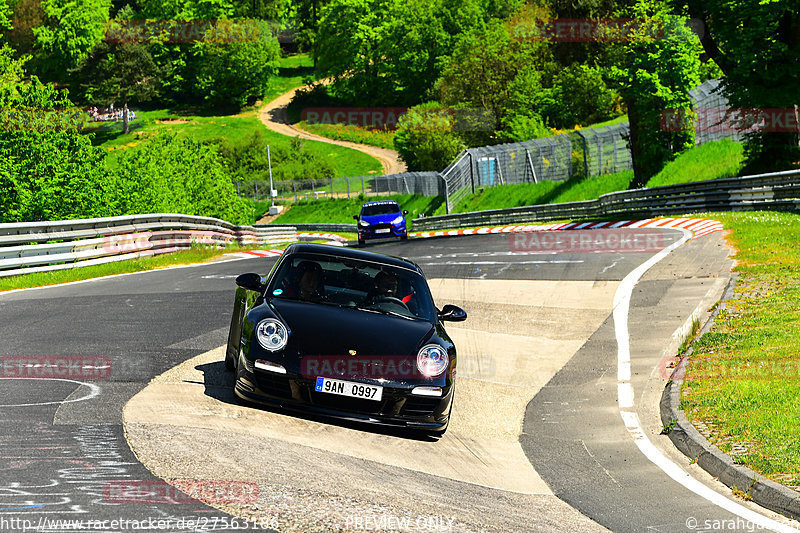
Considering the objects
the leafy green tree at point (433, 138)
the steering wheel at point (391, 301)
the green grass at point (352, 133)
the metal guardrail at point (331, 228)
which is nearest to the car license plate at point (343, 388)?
the steering wheel at point (391, 301)

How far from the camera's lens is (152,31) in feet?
432

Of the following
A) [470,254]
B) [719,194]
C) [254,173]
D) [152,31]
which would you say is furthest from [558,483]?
[152,31]

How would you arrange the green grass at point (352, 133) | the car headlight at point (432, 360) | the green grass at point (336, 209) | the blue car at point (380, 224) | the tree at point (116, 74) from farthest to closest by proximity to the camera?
the tree at point (116, 74), the green grass at point (352, 133), the green grass at point (336, 209), the blue car at point (380, 224), the car headlight at point (432, 360)

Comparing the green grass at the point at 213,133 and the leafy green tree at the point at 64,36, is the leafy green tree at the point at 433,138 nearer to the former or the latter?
the green grass at the point at 213,133

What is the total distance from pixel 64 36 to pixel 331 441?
130286 millimetres

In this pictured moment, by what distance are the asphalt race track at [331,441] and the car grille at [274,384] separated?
24cm

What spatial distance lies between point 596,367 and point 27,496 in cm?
765

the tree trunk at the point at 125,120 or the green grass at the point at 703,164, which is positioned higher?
the tree trunk at the point at 125,120

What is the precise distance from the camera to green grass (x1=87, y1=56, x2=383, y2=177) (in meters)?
102

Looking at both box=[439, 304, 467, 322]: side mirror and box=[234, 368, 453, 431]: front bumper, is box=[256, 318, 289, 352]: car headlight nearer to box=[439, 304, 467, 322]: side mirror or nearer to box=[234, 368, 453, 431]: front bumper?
box=[234, 368, 453, 431]: front bumper

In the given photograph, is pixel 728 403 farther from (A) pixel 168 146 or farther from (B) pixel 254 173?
(B) pixel 254 173

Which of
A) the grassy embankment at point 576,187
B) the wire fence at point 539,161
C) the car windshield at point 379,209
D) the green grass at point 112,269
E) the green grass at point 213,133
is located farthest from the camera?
the green grass at point 213,133

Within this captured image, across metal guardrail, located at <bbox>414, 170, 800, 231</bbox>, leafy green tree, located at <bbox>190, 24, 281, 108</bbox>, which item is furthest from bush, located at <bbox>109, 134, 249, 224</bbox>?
leafy green tree, located at <bbox>190, 24, 281, 108</bbox>

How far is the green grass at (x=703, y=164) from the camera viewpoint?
37.4 metres
